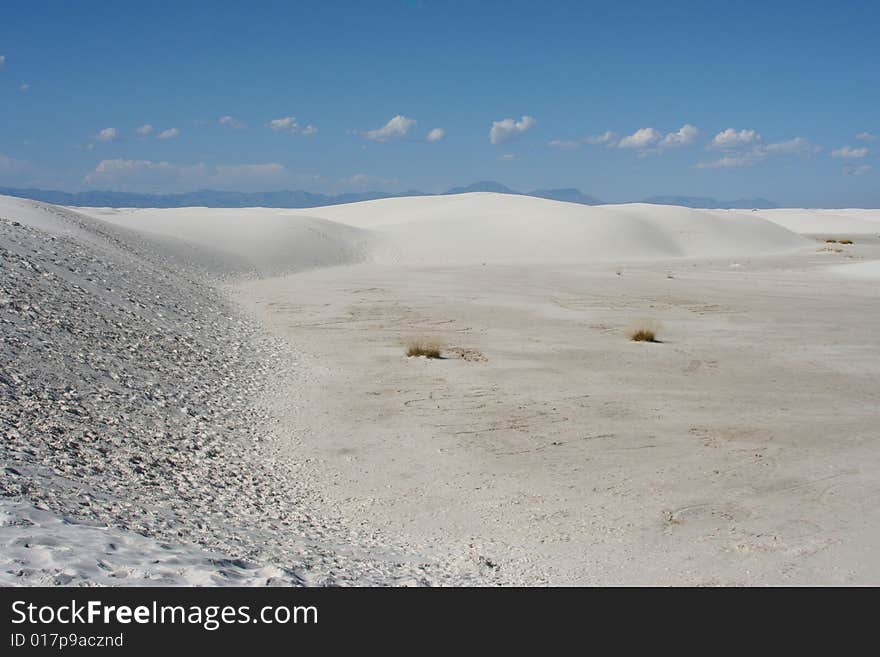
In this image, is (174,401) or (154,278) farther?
(154,278)

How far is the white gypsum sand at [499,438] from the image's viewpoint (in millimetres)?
5996

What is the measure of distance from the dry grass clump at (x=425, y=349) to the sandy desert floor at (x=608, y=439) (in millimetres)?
291

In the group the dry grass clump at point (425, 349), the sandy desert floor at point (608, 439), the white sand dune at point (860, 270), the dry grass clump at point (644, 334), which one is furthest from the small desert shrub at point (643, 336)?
the white sand dune at point (860, 270)

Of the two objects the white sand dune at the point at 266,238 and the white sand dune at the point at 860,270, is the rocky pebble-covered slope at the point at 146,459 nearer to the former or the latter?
the white sand dune at the point at 266,238

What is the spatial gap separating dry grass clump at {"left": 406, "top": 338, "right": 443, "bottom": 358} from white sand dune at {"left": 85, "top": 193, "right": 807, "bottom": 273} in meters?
19.6

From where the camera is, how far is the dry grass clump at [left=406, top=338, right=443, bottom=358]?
13812mm

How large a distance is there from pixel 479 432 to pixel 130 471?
4.12 m

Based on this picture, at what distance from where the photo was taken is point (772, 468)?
8227 mm

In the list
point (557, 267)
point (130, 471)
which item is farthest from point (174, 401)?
point (557, 267)

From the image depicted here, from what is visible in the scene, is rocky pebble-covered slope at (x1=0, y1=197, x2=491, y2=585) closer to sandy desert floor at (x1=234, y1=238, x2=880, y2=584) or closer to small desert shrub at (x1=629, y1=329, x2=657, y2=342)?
sandy desert floor at (x1=234, y1=238, x2=880, y2=584)
